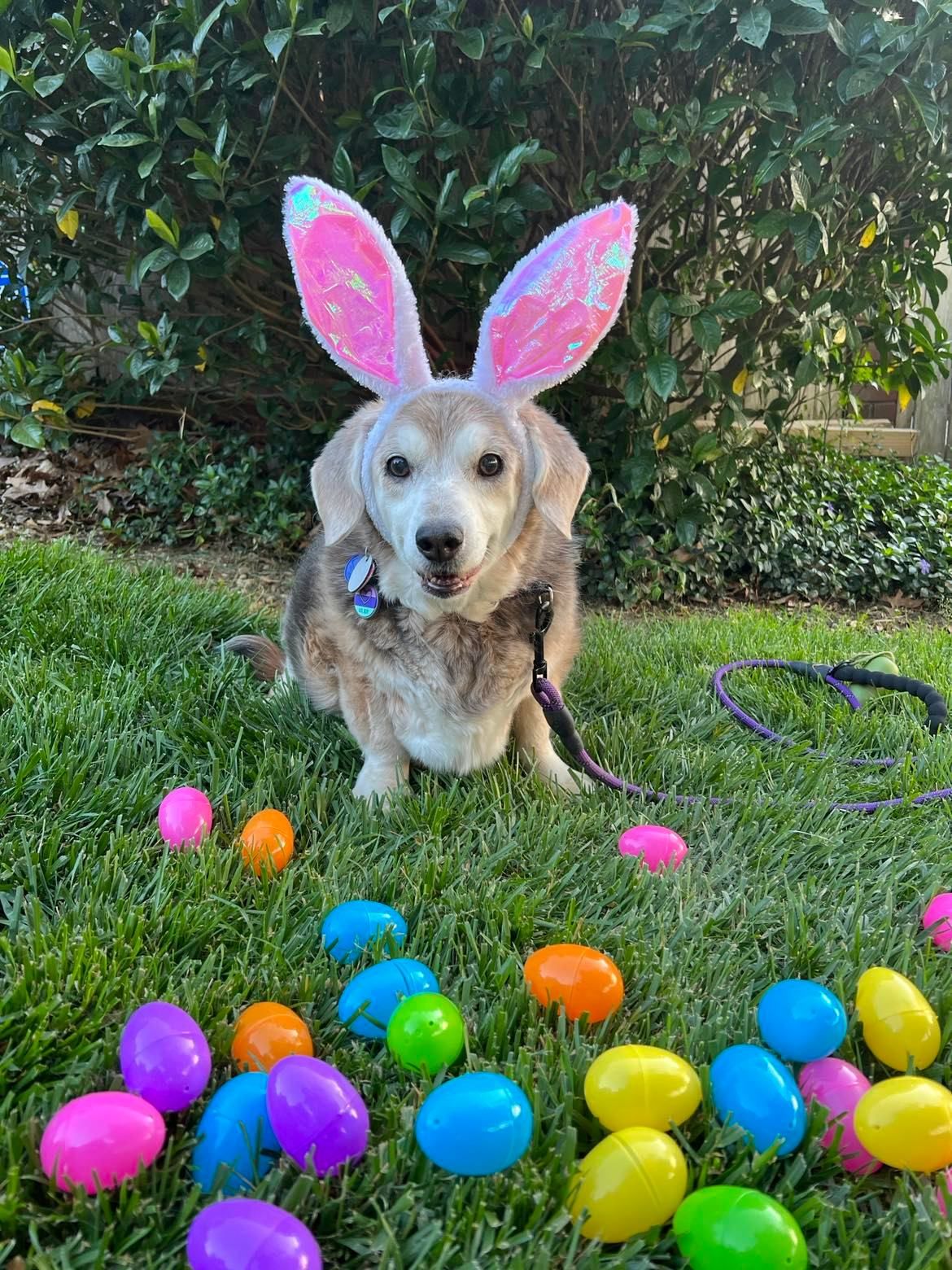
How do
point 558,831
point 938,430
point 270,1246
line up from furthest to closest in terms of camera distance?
point 938,430, point 558,831, point 270,1246

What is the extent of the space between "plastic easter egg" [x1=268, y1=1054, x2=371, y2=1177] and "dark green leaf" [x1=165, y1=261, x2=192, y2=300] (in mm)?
2825

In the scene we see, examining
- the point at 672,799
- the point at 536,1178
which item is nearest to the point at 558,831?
the point at 672,799

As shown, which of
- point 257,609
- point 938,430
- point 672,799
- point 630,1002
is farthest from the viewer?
point 938,430

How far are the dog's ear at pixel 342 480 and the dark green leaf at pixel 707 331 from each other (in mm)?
1718

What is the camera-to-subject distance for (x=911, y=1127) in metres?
1.04

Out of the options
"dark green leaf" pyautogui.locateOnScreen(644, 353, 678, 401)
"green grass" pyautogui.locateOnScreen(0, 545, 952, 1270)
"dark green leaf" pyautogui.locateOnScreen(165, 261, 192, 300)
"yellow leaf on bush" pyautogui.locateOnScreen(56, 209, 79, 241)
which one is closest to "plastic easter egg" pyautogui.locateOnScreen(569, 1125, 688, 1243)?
"green grass" pyautogui.locateOnScreen(0, 545, 952, 1270)

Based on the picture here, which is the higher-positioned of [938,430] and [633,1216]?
[938,430]

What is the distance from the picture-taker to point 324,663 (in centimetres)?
236

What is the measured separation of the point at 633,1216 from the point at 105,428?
14.8 ft

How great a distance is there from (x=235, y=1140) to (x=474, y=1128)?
0.97ft

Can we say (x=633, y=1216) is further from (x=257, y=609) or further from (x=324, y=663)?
(x=257, y=609)

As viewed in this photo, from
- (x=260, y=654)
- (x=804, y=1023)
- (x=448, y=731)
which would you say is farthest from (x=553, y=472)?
(x=260, y=654)

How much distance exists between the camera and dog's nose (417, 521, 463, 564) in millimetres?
1652

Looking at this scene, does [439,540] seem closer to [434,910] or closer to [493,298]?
[493,298]
